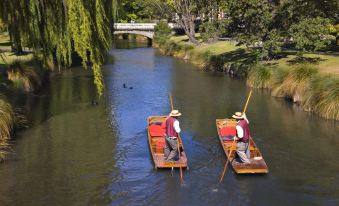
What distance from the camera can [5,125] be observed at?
57.6 feet

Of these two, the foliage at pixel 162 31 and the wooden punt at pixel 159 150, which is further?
the foliage at pixel 162 31

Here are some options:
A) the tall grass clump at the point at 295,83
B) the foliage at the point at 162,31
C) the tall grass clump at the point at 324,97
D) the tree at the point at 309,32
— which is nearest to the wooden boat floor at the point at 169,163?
the tall grass clump at the point at 324,97

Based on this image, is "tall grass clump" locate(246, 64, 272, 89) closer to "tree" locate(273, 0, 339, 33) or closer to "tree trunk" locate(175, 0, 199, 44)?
"tree" locate(273, 0, 339, 33)

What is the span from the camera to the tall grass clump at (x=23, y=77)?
27484 millimetres

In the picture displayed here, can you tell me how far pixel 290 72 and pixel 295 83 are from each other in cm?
123

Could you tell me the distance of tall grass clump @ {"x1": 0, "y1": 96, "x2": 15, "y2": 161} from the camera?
55.0 feet

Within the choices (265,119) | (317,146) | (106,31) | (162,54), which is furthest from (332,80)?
(162,54)

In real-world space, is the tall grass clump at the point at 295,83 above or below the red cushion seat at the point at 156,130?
above

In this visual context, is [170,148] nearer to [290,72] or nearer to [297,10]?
[290,72]

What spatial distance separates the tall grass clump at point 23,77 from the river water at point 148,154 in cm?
100

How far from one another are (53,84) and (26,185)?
63.2ft

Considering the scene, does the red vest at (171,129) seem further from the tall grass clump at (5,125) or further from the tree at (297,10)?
the tree at (297,10)

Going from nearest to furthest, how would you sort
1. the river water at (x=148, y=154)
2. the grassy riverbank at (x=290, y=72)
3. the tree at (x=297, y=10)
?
the river water at (x=148, y=154)
the grassy riverbank at (x=290, y=72)
the tree at (x=297, y=10)

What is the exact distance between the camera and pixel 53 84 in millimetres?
32812
